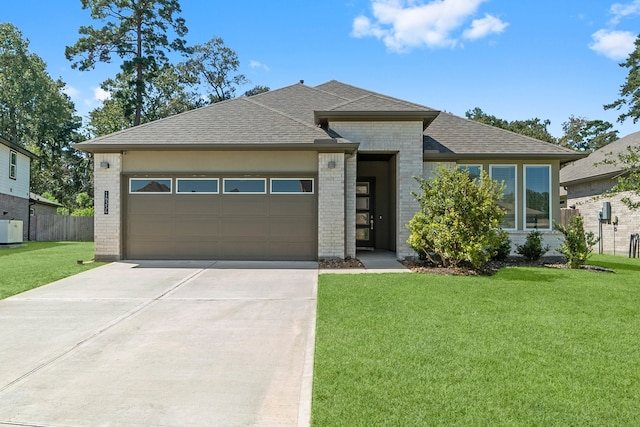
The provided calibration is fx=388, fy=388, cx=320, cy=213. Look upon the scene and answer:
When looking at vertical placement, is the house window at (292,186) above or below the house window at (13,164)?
below

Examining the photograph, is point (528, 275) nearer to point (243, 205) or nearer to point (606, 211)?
point (243, 205)

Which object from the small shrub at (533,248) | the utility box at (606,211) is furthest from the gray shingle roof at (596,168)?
the small shrub at (533,248)

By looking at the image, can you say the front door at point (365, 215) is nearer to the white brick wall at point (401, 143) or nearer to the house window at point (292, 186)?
the white brick wall at point (401, 143)

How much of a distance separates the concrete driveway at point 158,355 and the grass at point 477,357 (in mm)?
396

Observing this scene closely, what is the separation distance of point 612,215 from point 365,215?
10585mm

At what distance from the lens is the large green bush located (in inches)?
356

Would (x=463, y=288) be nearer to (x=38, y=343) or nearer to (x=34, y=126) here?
(x=38, y=343)

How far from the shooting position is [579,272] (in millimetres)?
9523

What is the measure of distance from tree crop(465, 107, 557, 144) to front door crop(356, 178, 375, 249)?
26.9 metres

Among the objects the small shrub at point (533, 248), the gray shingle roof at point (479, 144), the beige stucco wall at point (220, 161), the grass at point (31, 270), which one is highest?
the gray shingle roof at point (479, 144)

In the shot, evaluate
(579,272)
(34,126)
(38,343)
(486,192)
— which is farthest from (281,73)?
(34,126)

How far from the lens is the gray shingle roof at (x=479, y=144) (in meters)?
11.9

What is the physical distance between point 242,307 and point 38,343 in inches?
105

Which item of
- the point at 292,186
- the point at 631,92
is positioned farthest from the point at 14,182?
the point at 631,92
